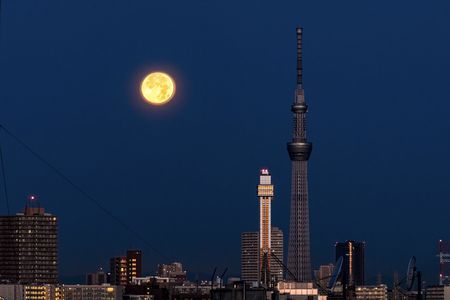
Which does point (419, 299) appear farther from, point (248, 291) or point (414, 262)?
point (414, 262)

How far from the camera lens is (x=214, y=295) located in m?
70.4

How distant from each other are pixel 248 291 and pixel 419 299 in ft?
97.6

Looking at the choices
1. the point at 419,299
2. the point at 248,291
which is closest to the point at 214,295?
the point at 248,291

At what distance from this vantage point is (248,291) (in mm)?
71000

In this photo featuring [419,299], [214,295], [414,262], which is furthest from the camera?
[414,262]

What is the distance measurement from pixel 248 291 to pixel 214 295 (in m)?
1.81

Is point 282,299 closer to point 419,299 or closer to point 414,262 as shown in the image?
point 414,262

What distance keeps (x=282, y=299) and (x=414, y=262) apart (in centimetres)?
1403

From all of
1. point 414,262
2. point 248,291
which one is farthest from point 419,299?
point 414,262

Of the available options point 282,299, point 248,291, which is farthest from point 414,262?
point 248,291

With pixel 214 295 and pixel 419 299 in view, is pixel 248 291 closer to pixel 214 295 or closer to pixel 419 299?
pixel 214 295

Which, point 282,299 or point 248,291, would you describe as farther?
point 282,299

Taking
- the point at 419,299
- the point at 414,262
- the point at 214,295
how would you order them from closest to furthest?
1. the point at 214,295
2. the point at 419,299
3. the point at 414,262

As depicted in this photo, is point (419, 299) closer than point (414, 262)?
Yes
